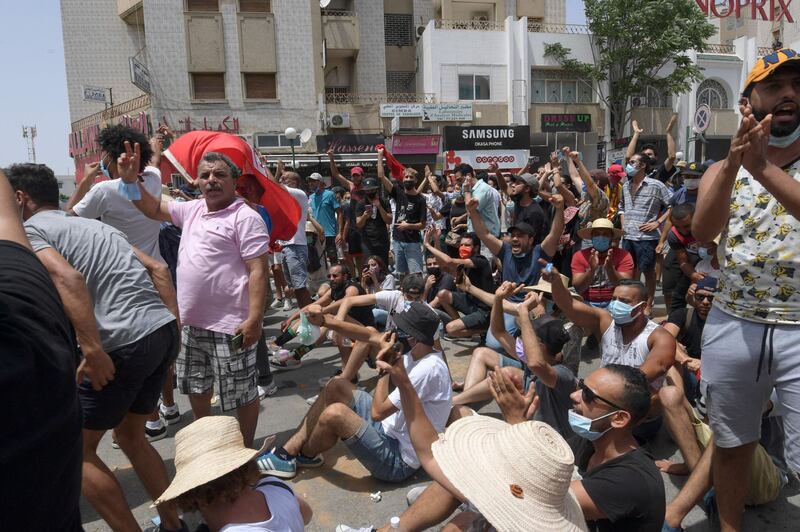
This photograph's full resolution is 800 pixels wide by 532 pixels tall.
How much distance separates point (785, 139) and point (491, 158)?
81.2 ft

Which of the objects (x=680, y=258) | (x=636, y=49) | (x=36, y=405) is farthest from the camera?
(x=636, y=49)

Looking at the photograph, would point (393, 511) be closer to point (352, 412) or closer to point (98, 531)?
point (352, 412)

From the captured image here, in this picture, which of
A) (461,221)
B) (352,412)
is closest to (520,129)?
(461,221)

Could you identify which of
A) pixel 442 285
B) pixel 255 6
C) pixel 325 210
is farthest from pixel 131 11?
pixel 442 285

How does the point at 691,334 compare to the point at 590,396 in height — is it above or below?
below

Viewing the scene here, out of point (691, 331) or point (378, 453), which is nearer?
point (378, 453)

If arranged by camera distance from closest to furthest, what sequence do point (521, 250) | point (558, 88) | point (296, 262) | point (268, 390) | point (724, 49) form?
point (268, 390), point (521, 250), point (296, 262), point (558, 88), point (724, 49)

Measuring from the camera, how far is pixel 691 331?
407 cm

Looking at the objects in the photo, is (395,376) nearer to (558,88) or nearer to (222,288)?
(222,288)

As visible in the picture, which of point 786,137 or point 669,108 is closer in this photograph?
point 786,137

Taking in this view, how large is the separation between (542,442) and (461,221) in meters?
7.57

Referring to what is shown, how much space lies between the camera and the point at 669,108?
2894 centimetres

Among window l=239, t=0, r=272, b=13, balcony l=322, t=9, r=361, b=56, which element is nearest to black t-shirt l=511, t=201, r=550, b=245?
window l=239, t=0, r=272, b=13

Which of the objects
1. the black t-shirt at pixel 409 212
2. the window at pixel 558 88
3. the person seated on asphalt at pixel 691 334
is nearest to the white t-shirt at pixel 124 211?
the person seated on asphalt at pixel 691 334
